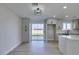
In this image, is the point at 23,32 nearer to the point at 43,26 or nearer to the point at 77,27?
the point at 43,26

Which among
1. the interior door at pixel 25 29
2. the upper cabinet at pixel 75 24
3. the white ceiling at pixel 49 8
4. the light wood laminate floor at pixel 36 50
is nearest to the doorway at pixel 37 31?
the interior door at pixel 25 29

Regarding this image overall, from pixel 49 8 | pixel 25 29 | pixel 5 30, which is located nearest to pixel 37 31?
pixel 25 29

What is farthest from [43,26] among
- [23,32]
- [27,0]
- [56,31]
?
[27,0]

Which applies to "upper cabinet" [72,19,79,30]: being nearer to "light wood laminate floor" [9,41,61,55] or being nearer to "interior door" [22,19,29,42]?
"light wood laminate floor" [9,41,61,55]

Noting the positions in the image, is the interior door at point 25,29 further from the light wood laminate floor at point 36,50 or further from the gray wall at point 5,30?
the gray wall at point 5,30

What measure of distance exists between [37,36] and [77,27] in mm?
4099

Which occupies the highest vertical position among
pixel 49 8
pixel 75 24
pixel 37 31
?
pixel 49 8

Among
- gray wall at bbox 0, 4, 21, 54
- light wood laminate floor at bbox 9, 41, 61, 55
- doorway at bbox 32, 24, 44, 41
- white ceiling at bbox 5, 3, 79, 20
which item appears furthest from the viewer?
doorway at bbox 32, 24, 44, 41

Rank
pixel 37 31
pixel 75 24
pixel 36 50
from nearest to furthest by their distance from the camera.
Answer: pixel 36 50 < pixel 75 24 < pixel 37 31

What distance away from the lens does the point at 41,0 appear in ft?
4.90

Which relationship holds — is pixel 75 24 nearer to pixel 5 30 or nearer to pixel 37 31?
pixel 37 31

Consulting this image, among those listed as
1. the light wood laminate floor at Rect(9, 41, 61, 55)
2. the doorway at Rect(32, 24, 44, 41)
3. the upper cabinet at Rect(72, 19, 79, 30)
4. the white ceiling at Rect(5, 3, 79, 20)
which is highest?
the white ceiling at Rect(5, 3, 79, 20)

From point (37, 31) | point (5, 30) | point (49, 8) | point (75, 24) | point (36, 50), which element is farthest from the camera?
point (37, 31)

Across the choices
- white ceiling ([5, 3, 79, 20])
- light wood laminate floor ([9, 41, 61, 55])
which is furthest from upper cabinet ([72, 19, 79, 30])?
light wood laminate floor ([9, 41, 61, 55])
